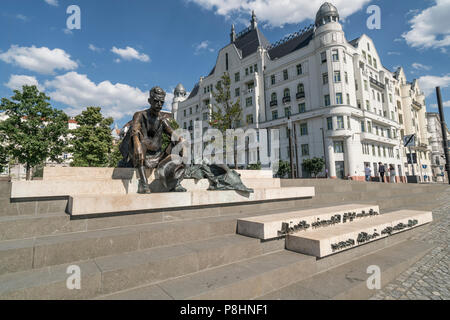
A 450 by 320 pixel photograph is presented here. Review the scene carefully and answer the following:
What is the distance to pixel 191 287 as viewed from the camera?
2354mm

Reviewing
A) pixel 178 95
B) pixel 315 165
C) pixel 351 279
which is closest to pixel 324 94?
pixel 315 165

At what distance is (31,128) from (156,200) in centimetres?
3040

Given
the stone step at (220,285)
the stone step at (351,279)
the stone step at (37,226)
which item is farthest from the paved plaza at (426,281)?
the stone step at (37,226)

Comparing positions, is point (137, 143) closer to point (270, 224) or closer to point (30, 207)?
point (30, 207)

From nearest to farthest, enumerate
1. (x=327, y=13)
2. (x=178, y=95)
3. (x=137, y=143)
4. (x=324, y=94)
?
(x=137, y=143)
(x=324, y=94)
(x=327, y=13)
(x=178, y=95)

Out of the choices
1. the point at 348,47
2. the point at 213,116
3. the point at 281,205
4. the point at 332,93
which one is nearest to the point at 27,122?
the point at 213,116

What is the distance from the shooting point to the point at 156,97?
→ 484cm

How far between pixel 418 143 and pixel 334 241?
2669 inches

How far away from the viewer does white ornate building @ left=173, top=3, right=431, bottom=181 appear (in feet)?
109

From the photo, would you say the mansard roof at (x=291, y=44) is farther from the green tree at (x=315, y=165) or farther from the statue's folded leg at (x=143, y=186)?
the statue's folded leg at (x=143, y=186)

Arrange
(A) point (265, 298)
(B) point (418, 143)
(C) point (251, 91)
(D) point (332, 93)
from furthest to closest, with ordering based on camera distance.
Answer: (B) point (418, 143) → (C) point (251, 91) → (D) point (332, 93) → (A) point (265, 298)

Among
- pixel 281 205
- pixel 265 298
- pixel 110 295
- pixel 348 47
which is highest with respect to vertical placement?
pixel 348 47

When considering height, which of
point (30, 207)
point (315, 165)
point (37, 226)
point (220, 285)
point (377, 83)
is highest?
point (377, 83)
